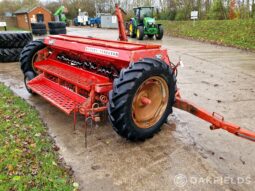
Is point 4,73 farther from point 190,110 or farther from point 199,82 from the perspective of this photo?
point 190,110

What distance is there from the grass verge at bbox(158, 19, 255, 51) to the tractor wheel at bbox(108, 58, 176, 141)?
944cm

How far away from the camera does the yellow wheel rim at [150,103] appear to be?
3.50 m

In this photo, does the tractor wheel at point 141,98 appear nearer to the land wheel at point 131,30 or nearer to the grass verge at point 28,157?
the grass verge at point 28,157

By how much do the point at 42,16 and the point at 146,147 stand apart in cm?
3184

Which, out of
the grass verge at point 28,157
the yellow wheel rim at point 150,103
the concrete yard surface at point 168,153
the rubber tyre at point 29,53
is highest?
the rubber tyre at point 29,53

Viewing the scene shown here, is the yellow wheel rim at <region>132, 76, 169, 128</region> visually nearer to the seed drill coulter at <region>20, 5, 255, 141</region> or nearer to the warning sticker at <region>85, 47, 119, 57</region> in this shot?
the seed drill coulter at <region>20, 5, 255, 141</region>

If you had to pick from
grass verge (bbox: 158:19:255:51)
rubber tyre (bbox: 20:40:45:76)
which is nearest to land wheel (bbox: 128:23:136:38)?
grass verge (bbox: 158:19:255:51)

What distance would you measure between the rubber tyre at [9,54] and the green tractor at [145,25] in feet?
28.4

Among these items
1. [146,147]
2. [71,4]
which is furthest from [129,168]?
[71,4]

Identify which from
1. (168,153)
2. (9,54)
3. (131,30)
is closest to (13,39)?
(9,54)

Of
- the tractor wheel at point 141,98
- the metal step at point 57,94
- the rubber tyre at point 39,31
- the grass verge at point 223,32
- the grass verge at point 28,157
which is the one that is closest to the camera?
the grass verge at point 28,157

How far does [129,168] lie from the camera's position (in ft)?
9.98

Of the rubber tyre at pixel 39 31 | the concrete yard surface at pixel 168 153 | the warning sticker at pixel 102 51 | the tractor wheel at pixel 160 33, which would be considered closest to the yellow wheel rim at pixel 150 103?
the concrete yard surface at pixel 168 153

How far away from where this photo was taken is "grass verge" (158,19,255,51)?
13.0 metres
